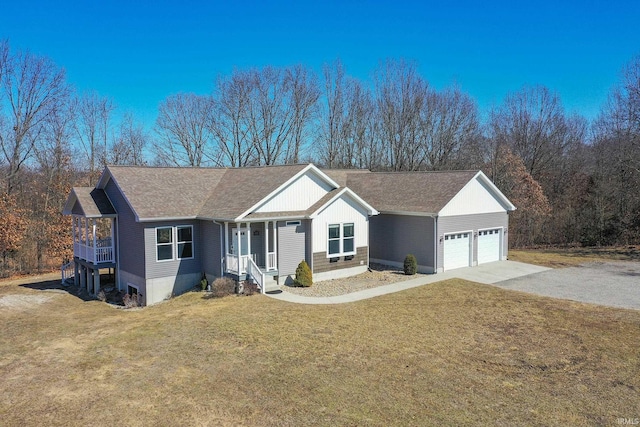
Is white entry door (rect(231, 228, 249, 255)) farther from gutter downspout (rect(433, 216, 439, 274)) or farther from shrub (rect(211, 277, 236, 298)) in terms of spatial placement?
gutter downspout (rect(433, 216, 439, 274))

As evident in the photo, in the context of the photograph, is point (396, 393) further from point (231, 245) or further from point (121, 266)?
point (121, 266)

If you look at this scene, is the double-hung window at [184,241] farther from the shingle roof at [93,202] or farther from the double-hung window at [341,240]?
the double-hung window at [341,240]

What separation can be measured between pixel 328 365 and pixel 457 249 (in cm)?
1494

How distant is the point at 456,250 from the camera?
24.5 meters

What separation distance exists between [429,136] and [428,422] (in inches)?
1634

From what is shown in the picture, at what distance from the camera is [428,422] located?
338 inches

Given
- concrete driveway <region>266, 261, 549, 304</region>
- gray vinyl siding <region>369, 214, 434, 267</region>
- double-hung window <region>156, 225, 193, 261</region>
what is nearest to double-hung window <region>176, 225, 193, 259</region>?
double-hung window <region>156, 225, 193, 261</region>

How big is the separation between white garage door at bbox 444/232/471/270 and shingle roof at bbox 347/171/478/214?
1.99m

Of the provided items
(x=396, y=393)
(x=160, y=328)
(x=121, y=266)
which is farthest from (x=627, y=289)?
(x=121, y=266)

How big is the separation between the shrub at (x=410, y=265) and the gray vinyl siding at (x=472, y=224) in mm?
1414

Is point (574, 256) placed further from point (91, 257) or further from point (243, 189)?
point (91, 257)

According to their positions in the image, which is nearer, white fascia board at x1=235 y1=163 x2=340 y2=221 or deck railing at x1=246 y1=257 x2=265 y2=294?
deck railing at x1=246 y1=257 x2=265 y2=294

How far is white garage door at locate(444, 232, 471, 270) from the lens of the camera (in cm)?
2398

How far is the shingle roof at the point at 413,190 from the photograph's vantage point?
23984 mm
